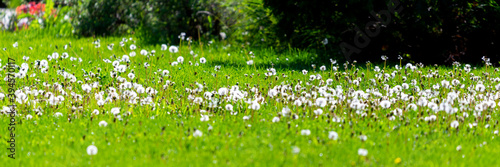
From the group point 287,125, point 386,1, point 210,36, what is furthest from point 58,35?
point 287,125

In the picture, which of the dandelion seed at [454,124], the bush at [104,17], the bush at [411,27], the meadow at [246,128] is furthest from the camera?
the bush at [104,17]

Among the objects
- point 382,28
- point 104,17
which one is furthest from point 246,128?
point 104,17

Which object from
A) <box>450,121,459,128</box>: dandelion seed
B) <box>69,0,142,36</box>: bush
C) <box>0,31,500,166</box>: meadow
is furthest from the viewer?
<box>69,0,142,36</box>: bush

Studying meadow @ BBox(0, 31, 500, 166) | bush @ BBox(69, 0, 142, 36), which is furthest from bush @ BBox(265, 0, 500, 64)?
bush @ BBox(69, 0, 142, 36)

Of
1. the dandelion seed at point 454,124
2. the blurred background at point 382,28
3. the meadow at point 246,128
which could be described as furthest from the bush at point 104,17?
the dandelion seed at point 454,124

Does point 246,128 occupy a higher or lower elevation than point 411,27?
lower

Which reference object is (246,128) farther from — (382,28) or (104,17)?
(104,17)

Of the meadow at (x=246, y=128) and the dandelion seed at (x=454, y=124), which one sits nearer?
the meadow at (x=246, y=128)

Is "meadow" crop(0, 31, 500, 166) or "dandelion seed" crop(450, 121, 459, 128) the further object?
"dandelion seed" crop(450, 121, 459, 128)

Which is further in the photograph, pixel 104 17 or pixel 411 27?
pixel 104 17

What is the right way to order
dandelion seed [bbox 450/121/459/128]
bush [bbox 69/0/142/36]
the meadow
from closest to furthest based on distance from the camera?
1. the meadow
2. dandelion seed [bbox 450/121/459/128]
3. bush [bbox 69/0/142/36]

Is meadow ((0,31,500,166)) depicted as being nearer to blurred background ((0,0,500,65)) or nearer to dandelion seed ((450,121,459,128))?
dandelion seed ((450,121,459,128))

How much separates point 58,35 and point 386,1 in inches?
278

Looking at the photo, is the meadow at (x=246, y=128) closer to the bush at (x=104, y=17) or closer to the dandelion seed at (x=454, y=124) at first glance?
the dandelion seed at (x=454, y=124)
